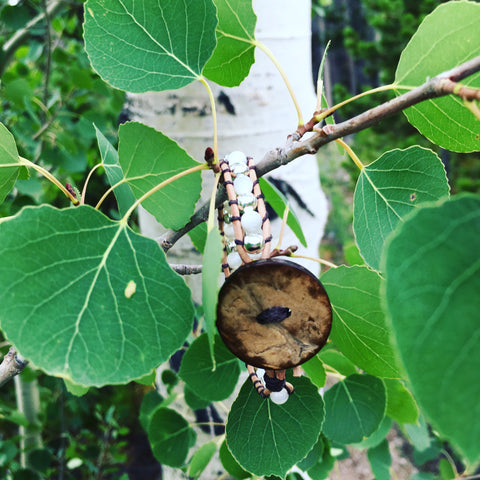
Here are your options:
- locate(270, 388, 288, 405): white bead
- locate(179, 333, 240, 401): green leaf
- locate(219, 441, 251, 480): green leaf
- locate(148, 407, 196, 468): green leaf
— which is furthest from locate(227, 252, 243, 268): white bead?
locate(148, 407, 196, 468): green leaf

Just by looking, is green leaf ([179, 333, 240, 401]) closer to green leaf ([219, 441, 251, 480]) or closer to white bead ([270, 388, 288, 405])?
green leaf ([219, 441, 251, 480])

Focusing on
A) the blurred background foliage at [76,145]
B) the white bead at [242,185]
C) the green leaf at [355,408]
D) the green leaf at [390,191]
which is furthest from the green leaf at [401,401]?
the white bead at [242,185]

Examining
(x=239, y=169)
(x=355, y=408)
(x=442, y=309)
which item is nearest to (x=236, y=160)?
(x=239, y=169)

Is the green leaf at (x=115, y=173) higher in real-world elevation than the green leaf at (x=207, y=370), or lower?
higher

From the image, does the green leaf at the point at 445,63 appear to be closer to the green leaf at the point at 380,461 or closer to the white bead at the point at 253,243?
the white bead at the point at 253,243

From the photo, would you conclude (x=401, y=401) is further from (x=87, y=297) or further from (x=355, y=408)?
(x=87, y=297)

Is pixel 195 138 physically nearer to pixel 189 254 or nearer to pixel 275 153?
pixel 189 254
